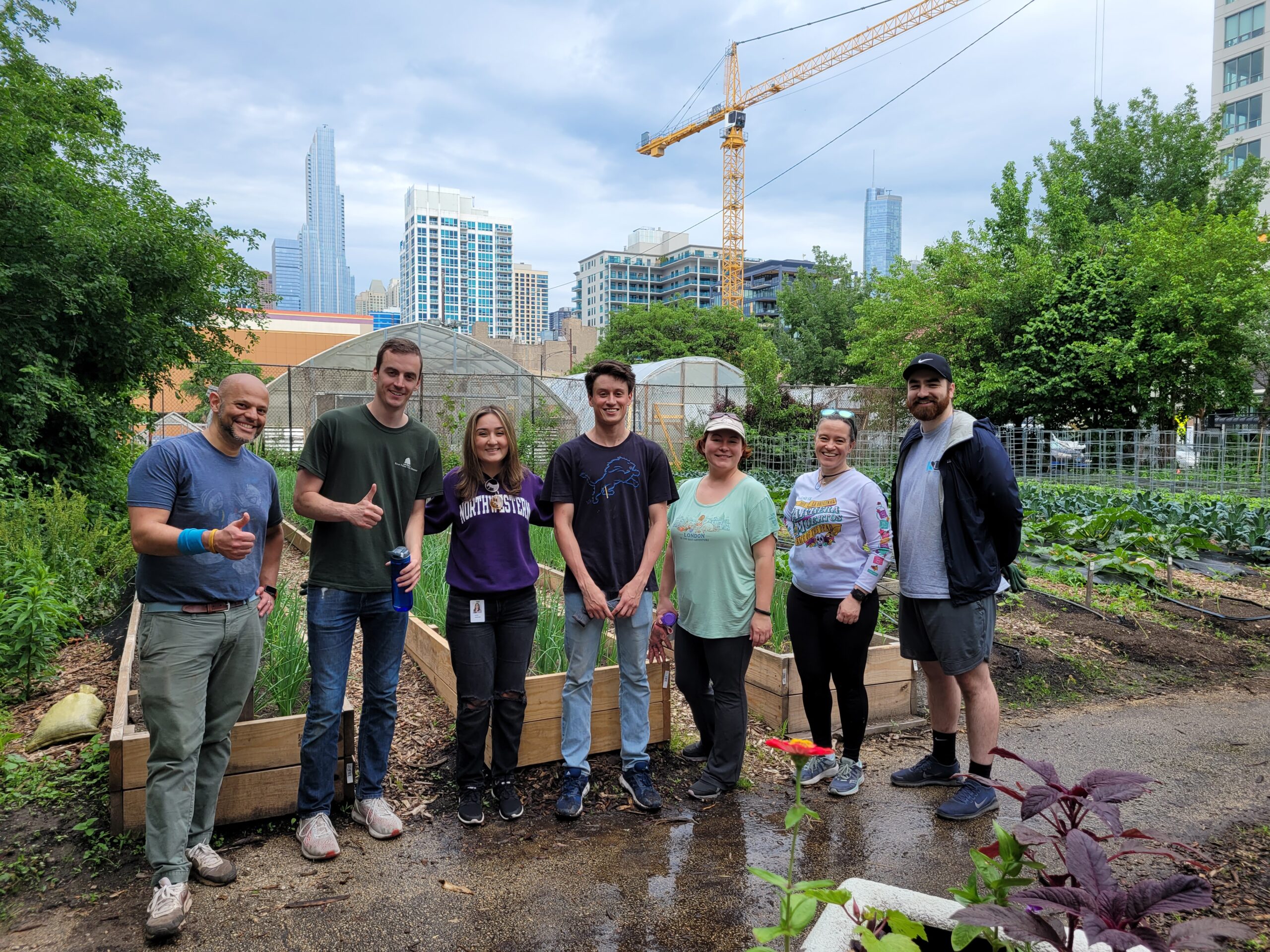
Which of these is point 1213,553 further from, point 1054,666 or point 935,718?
point 935,718

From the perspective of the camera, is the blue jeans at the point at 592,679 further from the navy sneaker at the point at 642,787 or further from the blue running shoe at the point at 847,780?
the blue running shoe at the point at 847,780

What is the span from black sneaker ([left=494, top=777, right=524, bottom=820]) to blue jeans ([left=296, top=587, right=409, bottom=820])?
48 cm

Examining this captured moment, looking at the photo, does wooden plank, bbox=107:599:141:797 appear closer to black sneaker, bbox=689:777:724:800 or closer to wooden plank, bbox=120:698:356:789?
wooden plank, bbox=120:698:356:789

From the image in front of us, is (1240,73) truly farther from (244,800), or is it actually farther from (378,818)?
(244,800)

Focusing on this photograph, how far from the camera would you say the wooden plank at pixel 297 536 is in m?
8.65

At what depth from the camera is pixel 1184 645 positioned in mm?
6066

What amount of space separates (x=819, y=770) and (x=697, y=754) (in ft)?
1.93

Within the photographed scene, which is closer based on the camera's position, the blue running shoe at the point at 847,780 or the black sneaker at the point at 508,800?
the black sneaker at the point at 508,800

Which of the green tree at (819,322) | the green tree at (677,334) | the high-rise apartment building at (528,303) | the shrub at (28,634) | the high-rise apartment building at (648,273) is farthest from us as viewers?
the high-rise apartment building at (528,303)

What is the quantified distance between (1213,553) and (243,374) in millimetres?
10501

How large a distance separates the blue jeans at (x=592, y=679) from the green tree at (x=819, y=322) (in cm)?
3585

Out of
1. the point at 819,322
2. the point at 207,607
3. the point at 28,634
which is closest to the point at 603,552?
the point at 207,607

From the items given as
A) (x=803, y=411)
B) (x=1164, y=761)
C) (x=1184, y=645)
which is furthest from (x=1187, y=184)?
(x=1164, y=761)

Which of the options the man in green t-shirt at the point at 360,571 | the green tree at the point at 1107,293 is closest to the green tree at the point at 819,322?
the green tree at the point at 1107,293
